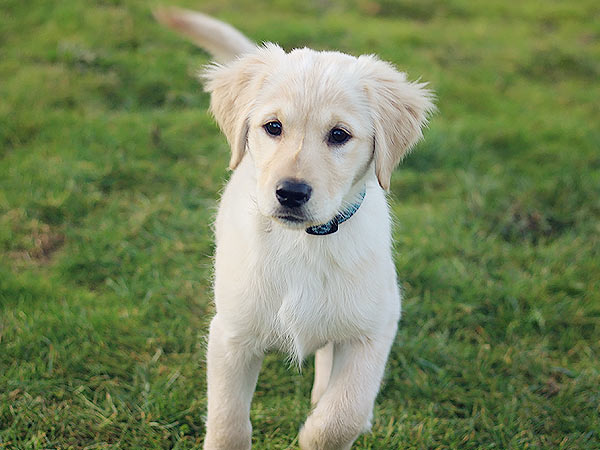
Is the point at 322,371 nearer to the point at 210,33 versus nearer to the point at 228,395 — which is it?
the point at 228,395

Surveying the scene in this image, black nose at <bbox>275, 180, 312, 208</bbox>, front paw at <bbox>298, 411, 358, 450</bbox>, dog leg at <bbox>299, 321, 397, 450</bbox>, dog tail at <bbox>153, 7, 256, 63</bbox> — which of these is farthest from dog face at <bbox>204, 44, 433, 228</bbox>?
dog tail at <bbox>153, 7, 256, 63</bbox>

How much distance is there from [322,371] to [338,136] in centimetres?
118

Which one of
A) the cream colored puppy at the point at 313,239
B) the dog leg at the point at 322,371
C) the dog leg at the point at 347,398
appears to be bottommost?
the dog leg at the point at 322,371

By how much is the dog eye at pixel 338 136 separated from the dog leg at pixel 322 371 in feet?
3.11

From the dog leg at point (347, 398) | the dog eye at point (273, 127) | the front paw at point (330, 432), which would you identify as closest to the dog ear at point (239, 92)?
the dog eye at point (273, 127)

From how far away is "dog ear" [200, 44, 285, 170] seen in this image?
269 cm

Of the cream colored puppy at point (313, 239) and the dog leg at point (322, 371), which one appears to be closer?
the cream colored puppy at point (313, 239)

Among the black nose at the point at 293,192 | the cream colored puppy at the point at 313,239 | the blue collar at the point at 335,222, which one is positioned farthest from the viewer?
the blue collar at the point at 335,222

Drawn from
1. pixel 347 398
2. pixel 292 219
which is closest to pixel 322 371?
pixel 347 398

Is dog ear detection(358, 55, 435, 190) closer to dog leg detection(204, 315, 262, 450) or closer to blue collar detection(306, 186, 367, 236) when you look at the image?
blue collar detection(306, 186, 367, 236)

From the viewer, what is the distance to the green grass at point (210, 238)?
10.5 feet

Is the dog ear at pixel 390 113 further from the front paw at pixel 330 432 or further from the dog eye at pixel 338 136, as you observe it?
the front paw at pixel 330 432

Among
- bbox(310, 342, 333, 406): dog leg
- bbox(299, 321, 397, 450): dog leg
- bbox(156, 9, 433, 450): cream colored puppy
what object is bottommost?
bbox(310, 342, 333, 406): dog leg

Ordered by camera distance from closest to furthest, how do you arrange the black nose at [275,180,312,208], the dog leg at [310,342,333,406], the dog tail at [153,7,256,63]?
the black nose at [275,180,312,208] → the dog leg at [310,342,333,406] → the dog tail at [153,7,256,63]
